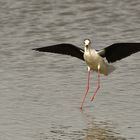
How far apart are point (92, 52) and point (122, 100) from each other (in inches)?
67.5

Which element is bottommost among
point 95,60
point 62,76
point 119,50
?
point 62,76

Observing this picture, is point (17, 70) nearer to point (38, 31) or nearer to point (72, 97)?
point (72, 97)

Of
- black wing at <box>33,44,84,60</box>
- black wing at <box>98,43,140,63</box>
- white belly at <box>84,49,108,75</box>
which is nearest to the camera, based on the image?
black wing at <box>98,43,140,63</box>

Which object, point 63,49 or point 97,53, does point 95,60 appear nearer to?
point 97,53

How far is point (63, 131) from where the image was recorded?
34.4ft

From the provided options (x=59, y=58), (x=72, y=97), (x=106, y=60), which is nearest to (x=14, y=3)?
(x=59, y=58)

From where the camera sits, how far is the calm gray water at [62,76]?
420 inches

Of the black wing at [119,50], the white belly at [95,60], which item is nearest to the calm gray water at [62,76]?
the white belly at [95,60]

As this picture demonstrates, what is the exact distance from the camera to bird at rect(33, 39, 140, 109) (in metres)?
13.0

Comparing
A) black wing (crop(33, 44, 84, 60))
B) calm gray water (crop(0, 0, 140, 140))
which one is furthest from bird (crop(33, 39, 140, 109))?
calm gray water (crop(0, 0, 140, 140))

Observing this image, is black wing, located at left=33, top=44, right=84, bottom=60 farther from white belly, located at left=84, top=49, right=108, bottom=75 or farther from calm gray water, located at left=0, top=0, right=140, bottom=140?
calm gray water, located at left=0, top=0, right=140, bottom=140

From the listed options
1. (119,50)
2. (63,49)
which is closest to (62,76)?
(63,49)

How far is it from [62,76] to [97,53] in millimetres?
1015

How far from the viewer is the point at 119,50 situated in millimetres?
13141
